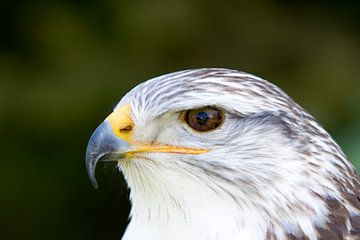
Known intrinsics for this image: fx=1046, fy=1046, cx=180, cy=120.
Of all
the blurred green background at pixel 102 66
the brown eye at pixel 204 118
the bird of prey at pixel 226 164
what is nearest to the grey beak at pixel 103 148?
the bird of prey at pixel 226 164

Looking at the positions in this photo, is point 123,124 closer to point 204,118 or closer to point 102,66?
point 204,118

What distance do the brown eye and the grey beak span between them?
30 centimetres

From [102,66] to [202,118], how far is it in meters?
3.96

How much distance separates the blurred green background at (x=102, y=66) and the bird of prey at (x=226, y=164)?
134 inches

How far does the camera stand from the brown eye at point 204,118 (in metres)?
4.47

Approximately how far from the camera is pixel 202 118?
4469 millimetres

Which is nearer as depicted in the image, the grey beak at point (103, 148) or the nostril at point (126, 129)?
the grey beak at point (103, 148)

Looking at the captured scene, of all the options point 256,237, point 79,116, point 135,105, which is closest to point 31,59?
point 79,116

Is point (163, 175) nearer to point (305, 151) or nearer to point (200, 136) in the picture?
point (200, 136)

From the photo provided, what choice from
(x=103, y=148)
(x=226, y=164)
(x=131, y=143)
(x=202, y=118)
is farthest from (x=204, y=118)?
(x=103, y=148)

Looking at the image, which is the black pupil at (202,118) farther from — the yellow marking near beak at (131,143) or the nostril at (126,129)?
the nostril at (126,129)

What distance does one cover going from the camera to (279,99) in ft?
15.1

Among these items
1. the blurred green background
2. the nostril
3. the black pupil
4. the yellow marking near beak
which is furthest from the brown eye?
the blurred green background

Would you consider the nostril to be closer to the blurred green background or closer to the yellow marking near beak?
the yellow marking near beak
